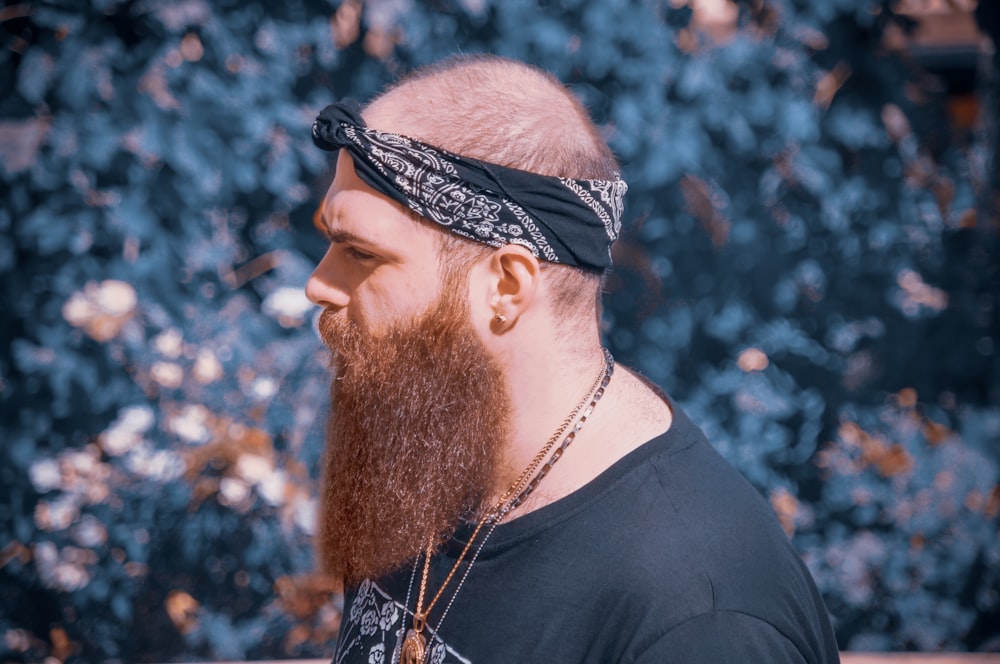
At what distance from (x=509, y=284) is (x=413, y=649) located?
2.20 feet

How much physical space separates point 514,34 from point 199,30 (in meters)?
1.09

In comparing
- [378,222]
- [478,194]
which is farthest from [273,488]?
[478,194]

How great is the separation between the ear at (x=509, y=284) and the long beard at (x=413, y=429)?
0.05 meters

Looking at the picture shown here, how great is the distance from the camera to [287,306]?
10.4 feet

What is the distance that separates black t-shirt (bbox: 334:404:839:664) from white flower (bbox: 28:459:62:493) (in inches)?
76.9

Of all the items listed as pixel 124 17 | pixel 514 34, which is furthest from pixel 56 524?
pixel 514 34

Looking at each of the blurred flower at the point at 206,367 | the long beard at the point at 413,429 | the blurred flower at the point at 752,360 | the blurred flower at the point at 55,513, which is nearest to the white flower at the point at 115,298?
the blurred flower at the point at 206,367

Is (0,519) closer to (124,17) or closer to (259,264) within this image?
(259,264)

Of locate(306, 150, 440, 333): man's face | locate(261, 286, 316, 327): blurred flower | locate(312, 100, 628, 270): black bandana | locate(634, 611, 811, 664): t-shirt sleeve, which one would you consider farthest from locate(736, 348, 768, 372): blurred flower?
locate(634, 611, 811, 664): t-shirt sleeve

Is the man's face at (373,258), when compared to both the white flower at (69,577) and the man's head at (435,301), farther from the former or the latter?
the white flower at (69,577)

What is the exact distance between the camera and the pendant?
5.12 feet

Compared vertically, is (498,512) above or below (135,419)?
above

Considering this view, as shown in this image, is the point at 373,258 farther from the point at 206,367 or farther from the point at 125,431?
the point at 125,431

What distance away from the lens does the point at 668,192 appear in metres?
3.21
